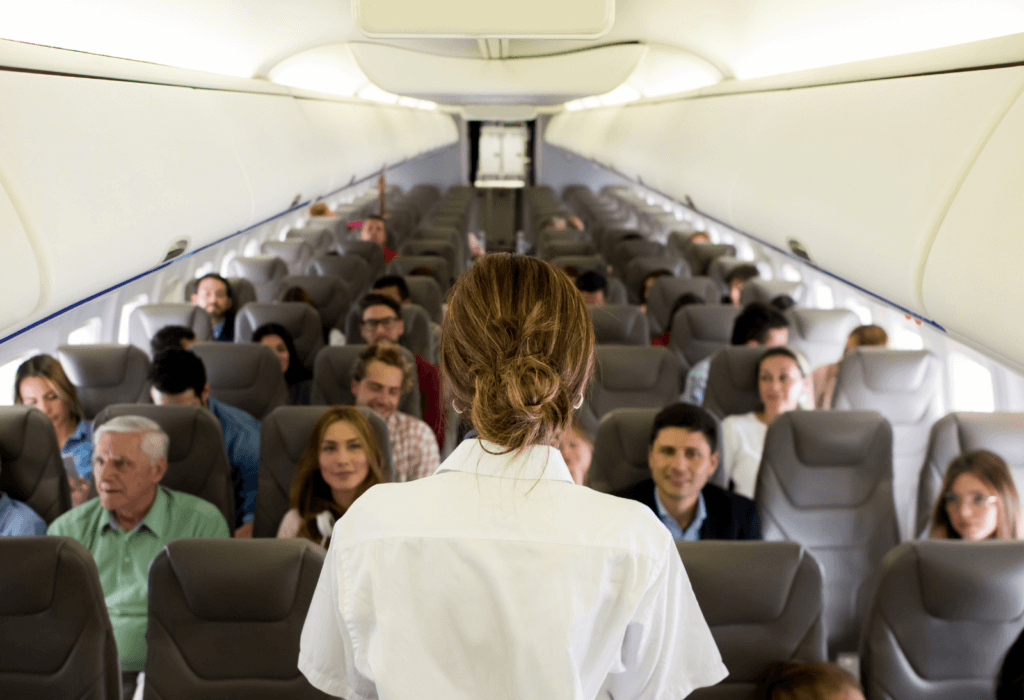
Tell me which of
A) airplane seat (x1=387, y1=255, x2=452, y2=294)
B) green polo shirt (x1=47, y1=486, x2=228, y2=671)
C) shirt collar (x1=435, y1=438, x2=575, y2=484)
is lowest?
green polo shirt (x1=47, y1=486, x2=228, y2=671)

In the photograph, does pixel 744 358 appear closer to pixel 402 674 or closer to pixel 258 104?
pixel 258 104

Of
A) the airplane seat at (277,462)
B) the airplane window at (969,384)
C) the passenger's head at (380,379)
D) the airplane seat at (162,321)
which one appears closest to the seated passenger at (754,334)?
the airplane window at (969,384)

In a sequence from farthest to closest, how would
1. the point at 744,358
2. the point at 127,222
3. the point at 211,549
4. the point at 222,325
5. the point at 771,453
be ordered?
1. the point at 222,325
2. the point at 744,358
3. the point at 771,453
4. the point at 211,549
5. the point at 127,222

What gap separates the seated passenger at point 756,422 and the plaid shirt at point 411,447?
5.07ft

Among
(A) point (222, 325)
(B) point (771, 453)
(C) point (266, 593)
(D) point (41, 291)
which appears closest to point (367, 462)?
(C) point (266, 593)

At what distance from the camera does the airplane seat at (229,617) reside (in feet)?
8.05

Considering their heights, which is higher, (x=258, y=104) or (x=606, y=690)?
(x=258, y=104)

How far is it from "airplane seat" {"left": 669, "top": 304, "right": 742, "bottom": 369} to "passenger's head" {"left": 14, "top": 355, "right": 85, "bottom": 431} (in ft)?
12.8

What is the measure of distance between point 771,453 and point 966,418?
94cm

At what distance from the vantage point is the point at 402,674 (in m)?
1.31

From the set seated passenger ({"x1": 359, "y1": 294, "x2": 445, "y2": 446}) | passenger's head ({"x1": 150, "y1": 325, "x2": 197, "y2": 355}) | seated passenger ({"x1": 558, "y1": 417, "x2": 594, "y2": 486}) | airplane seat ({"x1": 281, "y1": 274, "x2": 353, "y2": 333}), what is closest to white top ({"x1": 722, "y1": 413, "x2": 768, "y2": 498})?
seated passenger ({"x1": 558, "y1": 417, "x2": 594, "y2": 486})

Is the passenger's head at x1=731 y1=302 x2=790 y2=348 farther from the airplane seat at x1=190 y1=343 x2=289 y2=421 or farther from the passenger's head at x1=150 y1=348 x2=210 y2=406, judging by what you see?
the passenger's head at x1=150 y1=348 x2=210 y2=406

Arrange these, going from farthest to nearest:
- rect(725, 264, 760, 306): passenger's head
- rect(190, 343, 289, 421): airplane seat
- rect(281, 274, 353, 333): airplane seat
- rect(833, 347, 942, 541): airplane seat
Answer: rect(725, 264, 760, 306): passenger's head, rect(281, 274, 353, 333): airplane seat, rect(190, 343, 289, 421): airplane seat, rect(833, 347, 942, 541): airplane seat

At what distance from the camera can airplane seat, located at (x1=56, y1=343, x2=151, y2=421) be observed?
477 centimetres
